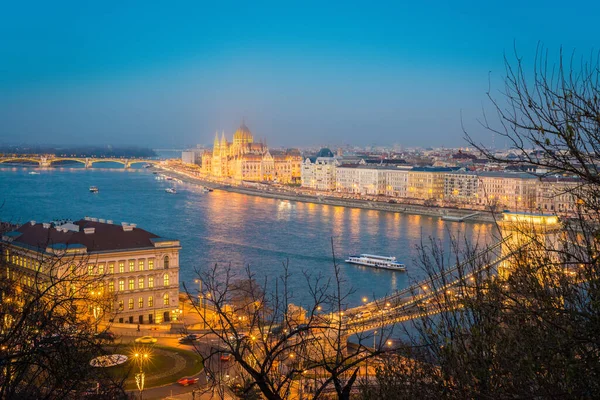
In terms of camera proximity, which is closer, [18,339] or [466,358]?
[466,358]

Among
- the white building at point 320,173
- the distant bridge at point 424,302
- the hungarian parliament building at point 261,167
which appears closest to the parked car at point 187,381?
the distant bridge at point 424,302

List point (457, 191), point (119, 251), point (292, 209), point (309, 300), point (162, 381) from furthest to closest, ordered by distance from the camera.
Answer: point (457, 191), point (292, 209), point (309, 300), point (119, 251), point (162, 381)

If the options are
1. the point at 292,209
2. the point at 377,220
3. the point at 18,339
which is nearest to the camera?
the point at 18,339

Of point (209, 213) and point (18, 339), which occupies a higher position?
point (18, 339)

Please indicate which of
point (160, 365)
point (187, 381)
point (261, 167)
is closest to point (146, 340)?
point (160, 365)

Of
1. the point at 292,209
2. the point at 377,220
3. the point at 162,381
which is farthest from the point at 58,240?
the point at 292,209

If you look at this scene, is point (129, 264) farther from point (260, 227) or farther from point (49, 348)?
point (260, 227)

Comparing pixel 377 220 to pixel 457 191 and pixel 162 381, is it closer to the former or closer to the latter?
pixel 457 191
